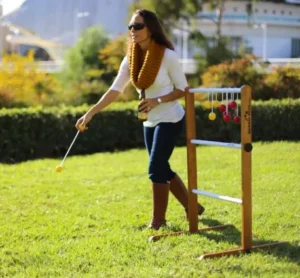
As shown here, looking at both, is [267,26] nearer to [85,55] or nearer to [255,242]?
[85,55]

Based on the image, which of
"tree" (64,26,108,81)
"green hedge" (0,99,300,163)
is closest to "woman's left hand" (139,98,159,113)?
"green hedge" (0,99,300,163)

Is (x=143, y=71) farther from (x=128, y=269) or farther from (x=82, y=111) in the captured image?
(x=82, y=111)

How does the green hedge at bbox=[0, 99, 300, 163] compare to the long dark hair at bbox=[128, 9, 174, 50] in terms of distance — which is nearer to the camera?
the long dark hair at bbox=[128, 9, 174, 50]

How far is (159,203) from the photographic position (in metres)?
5.76

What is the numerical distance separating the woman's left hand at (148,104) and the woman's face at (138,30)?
51 centimetres

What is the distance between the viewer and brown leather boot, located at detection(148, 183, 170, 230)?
572 cm

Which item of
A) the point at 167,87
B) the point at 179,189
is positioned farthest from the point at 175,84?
the point at 179,189

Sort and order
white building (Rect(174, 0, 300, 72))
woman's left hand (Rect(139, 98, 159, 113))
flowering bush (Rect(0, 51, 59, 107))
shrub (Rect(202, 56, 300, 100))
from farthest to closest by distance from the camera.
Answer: white building (Rect(174, 0, 300, 72)), flowering bush (Rect(0, 51, 59, 107)), shrub (Rect(202, 56, 300, 100)), woman's left hand (Rect(139, 98, 159, 113))

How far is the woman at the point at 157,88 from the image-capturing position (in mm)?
5605

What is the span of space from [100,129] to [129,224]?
25.4 ft

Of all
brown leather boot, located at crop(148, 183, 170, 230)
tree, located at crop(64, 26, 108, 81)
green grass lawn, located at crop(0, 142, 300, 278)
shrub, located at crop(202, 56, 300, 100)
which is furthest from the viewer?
tree, located at crop(64, 26, 108, 81)

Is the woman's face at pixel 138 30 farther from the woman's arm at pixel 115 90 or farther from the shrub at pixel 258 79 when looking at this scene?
the shrub at pixel 258 79

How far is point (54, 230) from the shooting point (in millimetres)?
5988

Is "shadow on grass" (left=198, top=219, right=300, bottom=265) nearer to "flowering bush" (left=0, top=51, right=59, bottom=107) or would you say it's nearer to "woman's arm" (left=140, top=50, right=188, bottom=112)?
"woman's arm" (left=140, top=50, right=188, bottom=112)
